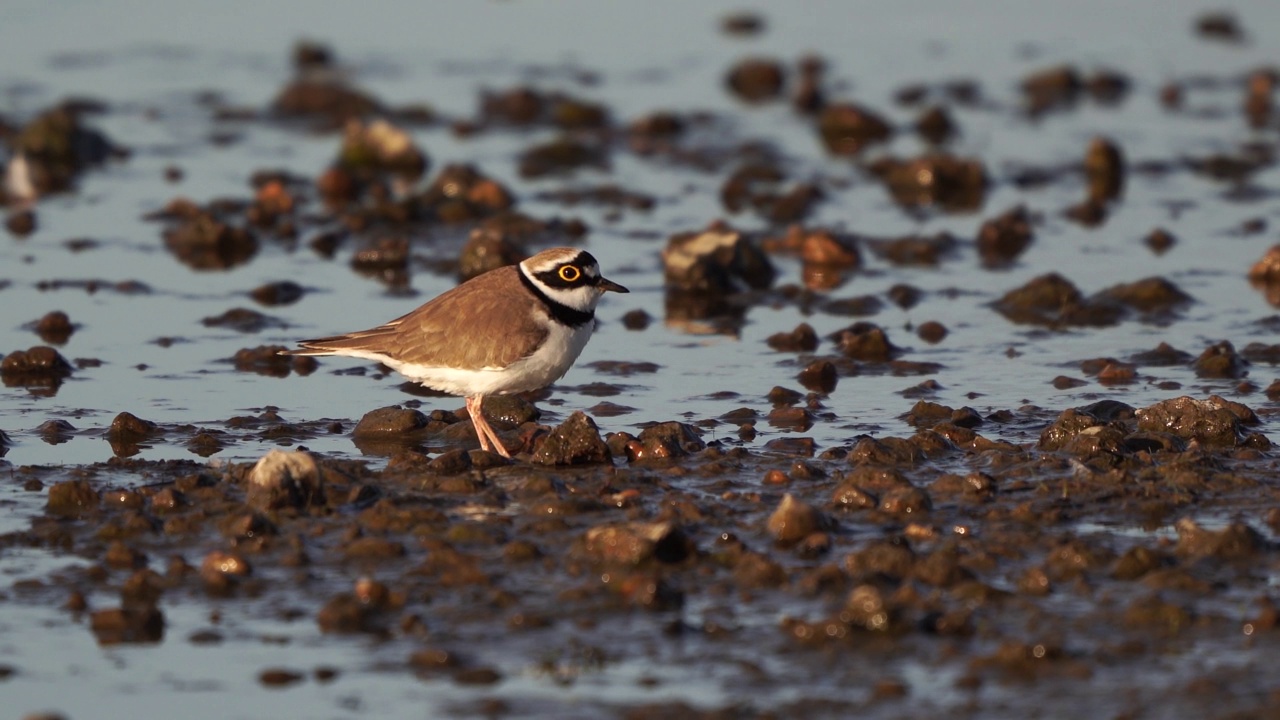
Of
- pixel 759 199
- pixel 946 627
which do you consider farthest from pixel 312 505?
pixel 759 199

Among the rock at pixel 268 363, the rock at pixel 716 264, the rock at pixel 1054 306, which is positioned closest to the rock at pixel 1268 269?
the rock at pixel 1054 306

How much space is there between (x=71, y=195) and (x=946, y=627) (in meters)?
13.5

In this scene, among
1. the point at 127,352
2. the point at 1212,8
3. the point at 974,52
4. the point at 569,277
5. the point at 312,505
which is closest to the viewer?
the point at 312,505

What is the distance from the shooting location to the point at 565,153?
2002cm

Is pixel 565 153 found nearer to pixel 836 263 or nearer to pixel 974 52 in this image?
pixel 836 263

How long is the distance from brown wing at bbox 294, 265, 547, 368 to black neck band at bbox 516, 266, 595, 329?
0.18 ft

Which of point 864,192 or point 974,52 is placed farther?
point 974,52

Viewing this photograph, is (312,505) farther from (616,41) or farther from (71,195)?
(616,41)

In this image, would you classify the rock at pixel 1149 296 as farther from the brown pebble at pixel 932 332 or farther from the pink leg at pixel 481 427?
the pink leg at pixel 481 427

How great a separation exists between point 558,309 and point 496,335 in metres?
0.46

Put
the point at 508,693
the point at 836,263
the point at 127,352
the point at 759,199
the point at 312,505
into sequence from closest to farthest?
the point at 508,693 → the point at 312,505 → the point at 127,352 → the point at 836,263 → the point at 759,199

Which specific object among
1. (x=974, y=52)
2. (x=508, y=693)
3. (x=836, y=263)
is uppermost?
(x=974, y=52)

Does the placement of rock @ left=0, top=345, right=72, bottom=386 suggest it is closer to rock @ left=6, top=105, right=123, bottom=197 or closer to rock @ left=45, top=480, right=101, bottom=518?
rock @ left=45, top=480, right=101, bottom=518

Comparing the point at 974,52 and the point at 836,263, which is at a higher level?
the point at 974,52
